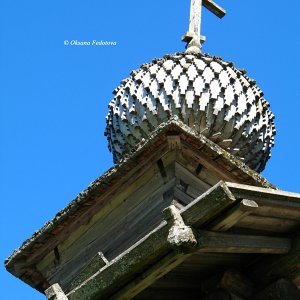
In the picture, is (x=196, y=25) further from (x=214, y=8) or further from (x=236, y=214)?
(x=236, y=214)

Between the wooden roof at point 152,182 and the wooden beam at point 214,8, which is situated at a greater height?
the wooden beam at point 214,8

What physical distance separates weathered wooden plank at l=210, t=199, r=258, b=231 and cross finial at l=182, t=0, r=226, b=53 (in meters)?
3.23

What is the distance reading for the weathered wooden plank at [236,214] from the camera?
19.3 ft

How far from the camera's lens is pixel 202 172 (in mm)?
7246

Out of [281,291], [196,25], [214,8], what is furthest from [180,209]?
[214,8]

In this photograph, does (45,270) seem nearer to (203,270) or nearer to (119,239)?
(119,239)

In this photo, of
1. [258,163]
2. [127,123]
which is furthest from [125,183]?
[258,163]

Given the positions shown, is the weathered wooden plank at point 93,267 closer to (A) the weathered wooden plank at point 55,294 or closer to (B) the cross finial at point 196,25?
(A) the weathered wooden plank at point 55,294

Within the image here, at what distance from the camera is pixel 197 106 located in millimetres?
7887

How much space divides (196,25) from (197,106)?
188cm

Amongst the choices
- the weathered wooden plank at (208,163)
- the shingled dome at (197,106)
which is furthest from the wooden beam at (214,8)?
the weathered wooden plank at (208,163)

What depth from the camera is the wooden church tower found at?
19.9 feet

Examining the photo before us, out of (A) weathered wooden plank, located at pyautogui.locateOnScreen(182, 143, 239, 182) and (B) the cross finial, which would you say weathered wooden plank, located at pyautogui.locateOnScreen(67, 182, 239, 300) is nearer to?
(A) weathered wooden plank, located at pyautogui.locateOnScreen(182, 143, 239, 182)

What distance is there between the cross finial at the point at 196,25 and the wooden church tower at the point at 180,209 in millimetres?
27
